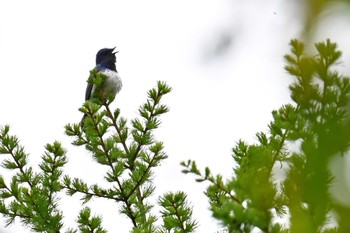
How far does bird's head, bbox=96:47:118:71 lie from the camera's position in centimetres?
970

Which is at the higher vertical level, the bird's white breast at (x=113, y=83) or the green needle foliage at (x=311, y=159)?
the bird's white breast at (x=113, y=83)

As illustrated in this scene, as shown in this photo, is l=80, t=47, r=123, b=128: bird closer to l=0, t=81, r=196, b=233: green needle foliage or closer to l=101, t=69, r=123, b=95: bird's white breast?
l=101, t=69, r=123, b=95: bird's white breast

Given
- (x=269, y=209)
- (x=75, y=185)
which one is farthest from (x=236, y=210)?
(x=75, y=185)

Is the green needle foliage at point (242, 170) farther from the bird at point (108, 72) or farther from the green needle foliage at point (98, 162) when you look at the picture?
the bird at point (108, 72)

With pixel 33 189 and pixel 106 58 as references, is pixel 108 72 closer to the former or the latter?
pixel 106 58

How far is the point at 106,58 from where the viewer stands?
9922 millimetres

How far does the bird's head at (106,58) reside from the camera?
9.70 m

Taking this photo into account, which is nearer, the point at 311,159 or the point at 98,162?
the point at 311,159

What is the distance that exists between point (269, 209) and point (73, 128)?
3088mm

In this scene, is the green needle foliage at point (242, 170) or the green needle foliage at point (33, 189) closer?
the green needle foliage at point (242, 170)

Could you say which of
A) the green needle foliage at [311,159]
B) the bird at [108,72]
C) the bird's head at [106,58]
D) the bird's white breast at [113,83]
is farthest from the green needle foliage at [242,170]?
the bird's head at [106,58]

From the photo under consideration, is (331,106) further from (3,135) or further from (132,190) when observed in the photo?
(3,135)

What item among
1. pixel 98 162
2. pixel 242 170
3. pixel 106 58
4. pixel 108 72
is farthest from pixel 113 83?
pixel 242 170

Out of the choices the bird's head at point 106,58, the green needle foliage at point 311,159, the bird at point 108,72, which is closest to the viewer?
the green needle foliage at point 311,159
